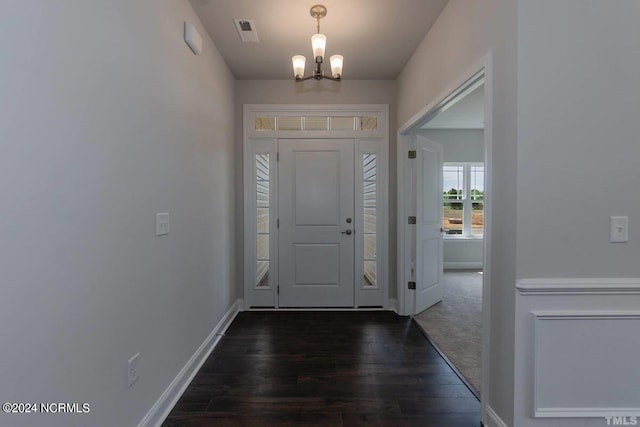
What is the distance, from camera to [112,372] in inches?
55.0

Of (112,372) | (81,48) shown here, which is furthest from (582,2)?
(112,372)

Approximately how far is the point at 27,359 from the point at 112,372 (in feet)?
1.57

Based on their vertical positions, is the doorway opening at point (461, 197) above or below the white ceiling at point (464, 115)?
below

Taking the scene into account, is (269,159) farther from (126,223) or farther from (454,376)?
(454,376)

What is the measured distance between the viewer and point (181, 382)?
2.09 metres

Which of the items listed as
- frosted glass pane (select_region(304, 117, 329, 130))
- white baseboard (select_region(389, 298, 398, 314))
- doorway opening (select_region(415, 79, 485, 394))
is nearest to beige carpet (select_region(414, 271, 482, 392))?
doorway opening (select_region(415, 79, 485, 394))

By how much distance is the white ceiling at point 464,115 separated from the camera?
13.9 feet

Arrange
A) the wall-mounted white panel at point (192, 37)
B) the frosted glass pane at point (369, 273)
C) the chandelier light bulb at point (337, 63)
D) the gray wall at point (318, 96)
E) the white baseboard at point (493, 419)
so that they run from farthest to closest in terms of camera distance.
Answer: the frosted glass pane at point (369, 273), the gray wall at point (318, 96), the chandelier light bulb at point (337, 63), the wall-mounted white panel at point (192, 37), the white baseboard at point (493, 419)

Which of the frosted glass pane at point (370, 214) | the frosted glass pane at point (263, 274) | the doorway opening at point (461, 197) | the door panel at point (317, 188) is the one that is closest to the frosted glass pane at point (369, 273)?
the frosted glass pane at point (370, 214)

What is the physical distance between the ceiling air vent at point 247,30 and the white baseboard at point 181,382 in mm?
2628

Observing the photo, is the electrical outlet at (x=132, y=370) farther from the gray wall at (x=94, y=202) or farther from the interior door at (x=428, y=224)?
the interior door at (x=428, y=224)

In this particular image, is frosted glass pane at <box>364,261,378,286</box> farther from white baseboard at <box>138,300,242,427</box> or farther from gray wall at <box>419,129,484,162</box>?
gray wall at <box>419,129,484,162</box>

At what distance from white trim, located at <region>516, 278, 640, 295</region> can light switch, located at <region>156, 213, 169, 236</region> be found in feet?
6.33

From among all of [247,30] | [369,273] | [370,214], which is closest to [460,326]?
[369,273]
